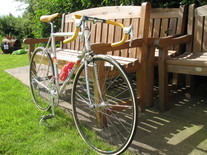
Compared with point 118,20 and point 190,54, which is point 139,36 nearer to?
point 118,20

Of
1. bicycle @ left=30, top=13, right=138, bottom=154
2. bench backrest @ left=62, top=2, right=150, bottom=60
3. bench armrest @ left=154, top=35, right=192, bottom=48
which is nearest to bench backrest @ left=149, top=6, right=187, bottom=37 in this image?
bench armrest @ left=154, top=35, right=192, bottom=48

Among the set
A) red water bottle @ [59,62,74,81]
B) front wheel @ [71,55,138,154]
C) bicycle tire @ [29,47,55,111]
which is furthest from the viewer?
bicycle tire @ [29,47,55,111]

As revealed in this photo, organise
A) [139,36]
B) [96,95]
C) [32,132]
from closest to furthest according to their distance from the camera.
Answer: [96,95]
[32,132]
[139,36]

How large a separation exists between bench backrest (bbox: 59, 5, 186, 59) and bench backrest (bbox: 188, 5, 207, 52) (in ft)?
0.39

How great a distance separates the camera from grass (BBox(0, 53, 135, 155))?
2.28 meters

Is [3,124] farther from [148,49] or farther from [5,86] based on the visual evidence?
[148,49]

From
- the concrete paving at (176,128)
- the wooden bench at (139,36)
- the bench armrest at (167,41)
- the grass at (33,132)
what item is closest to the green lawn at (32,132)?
the grass at (33,132)

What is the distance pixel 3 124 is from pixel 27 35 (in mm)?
10777

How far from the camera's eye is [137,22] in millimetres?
2867

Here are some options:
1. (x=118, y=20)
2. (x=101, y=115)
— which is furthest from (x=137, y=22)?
(x=101, y=115)

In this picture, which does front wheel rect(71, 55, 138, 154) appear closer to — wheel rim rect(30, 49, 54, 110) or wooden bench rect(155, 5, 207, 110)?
wooden bench rect(155, 5, 207, 110)

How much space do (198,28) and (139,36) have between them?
944 millimetres

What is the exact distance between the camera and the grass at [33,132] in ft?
7.48

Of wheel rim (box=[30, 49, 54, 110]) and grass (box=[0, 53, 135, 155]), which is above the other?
wheel rim (box=[30, 49, 54, 110])
